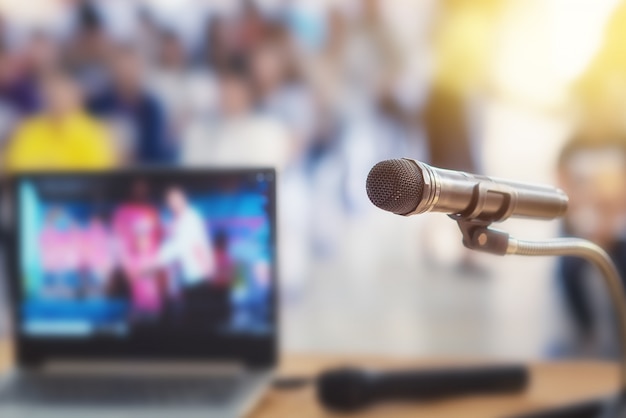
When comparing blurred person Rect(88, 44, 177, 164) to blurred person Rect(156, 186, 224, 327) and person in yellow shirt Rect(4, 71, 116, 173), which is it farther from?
blurred person Rect(156, 186, 224, 327)

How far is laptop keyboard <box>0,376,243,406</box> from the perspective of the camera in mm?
781

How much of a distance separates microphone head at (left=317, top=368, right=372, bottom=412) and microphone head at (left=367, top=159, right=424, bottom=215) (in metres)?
0.34

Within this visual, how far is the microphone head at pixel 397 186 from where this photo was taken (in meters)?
0.49

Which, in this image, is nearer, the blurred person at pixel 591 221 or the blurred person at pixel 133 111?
the blurred person at pixel 591 221

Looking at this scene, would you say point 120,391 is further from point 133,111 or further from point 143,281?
point 133,111

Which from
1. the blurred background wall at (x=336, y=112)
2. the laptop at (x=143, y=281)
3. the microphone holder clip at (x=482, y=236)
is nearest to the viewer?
the microphone holder clip at (x=482, y=236)

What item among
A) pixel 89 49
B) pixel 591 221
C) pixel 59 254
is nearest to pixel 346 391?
pixel 59 254

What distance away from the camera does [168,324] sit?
35.0 inches

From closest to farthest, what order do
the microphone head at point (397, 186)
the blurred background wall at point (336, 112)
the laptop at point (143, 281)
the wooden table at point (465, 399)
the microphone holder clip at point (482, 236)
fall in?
the microphone head at point (397, 186)
the microphone holder clip at point (482, 236)
the wooden table at point (465, 399)
the laptop at point (143, 281)
the blurred background wall at point (336, 112)

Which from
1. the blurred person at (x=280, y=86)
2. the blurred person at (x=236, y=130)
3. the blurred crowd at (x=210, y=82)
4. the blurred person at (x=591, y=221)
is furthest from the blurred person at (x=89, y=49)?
the blurred person at (x=591, y=221)

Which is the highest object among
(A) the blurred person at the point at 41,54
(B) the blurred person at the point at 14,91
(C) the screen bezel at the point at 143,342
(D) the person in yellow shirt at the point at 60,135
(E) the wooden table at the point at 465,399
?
(A) the blurred person at the point at 41,54

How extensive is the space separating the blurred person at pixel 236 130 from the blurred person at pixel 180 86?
0.17 feet

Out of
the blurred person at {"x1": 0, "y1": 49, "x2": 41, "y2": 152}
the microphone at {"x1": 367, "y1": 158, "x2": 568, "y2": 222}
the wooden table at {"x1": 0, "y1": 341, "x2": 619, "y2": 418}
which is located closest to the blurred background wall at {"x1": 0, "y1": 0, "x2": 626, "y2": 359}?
the blurred person at {"x1": 0, "y1": 49, "x2": 41, "y2": 152}

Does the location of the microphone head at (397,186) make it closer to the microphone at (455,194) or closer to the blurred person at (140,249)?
the microphone at (455,194)
